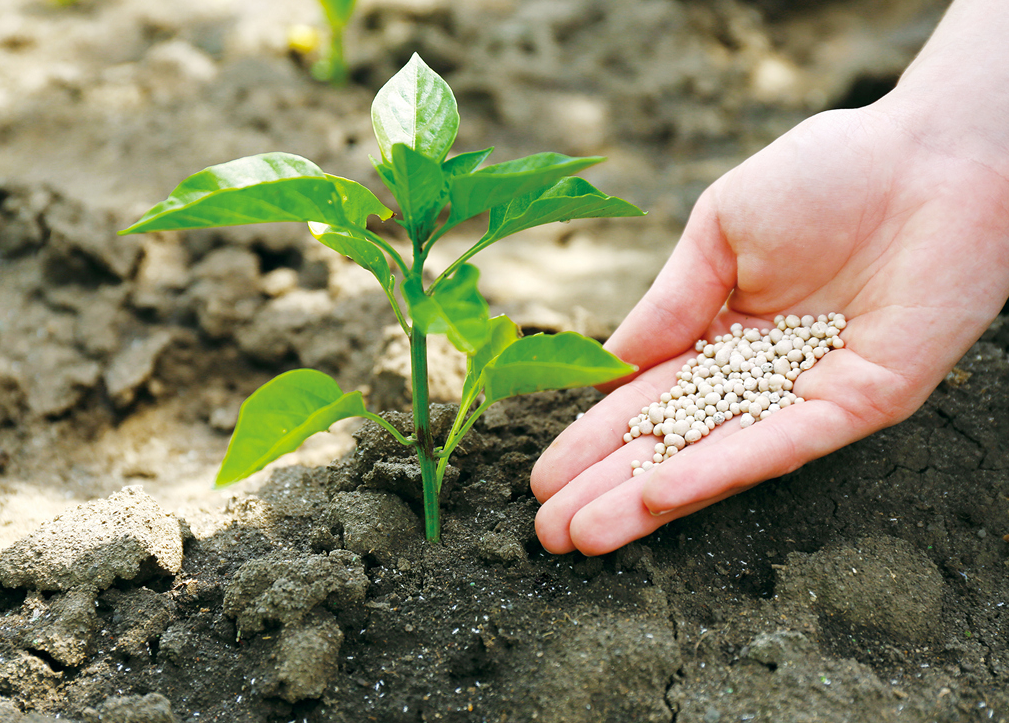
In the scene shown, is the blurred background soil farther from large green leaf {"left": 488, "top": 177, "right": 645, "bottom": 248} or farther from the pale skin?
large green leaf {"left": 488, "top": 177, "right": 645, "bottom": 248}

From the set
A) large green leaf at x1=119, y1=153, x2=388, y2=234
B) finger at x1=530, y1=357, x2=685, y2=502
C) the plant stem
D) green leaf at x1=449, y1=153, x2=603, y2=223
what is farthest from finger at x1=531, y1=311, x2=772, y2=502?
large green leaf at x1=119, y1=153, x2=388, y2=234

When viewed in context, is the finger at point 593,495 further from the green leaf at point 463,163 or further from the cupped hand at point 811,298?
the green leaf at point 463,163

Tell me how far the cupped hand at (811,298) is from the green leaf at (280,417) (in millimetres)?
537

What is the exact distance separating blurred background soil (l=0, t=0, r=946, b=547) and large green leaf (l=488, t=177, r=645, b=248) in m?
0.79

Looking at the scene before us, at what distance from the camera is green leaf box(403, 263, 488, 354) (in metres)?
1.13

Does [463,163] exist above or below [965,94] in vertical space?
below

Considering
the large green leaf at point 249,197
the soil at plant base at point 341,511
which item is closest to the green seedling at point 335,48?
the soil at plant base at point 341,511

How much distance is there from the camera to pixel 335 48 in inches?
137

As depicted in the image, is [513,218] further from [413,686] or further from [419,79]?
[413,686]

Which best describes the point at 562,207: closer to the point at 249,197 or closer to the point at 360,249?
the point at 360,249

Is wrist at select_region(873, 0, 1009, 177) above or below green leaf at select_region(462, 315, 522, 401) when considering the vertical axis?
above

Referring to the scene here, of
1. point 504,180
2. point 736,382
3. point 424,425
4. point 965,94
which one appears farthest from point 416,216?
point 965,94

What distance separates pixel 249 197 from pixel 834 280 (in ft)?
4.72

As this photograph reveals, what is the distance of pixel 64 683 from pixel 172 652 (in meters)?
0.21
